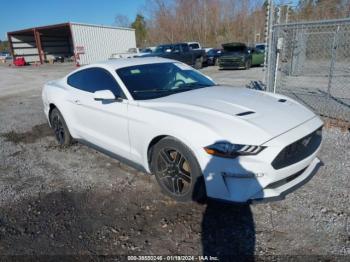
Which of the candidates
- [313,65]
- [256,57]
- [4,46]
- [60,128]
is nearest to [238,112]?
[60,128]

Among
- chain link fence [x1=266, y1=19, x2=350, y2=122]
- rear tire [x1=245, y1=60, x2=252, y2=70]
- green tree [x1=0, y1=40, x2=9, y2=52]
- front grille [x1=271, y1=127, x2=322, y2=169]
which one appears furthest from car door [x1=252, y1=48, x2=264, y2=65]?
green tree [x1=0, y1=40, x2=9, y2=52]

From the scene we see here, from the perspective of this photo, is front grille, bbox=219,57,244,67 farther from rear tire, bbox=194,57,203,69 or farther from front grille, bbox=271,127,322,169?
front grille, bbox=271,127,322,169

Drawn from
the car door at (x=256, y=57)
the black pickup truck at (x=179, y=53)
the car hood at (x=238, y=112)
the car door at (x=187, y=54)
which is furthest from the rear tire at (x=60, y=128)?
the car door at (x=256, y=57)

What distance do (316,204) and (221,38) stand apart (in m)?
48.4

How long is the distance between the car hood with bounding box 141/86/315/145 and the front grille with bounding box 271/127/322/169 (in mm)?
169

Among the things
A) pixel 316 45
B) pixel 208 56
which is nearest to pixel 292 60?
pixel 316 45

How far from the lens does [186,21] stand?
164 ft

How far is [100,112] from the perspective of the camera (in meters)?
3.72

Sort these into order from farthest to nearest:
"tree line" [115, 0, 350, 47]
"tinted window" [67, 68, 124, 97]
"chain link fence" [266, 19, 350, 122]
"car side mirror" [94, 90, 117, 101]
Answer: "tree line" [115, 0, 350, 47]
"chain link fence" [266, 19, 350, 122]
"tinted window" [67, 68, 124, 97]
"car side mirror" [94, 90, 117, 101]

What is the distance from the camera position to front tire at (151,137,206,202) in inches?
108

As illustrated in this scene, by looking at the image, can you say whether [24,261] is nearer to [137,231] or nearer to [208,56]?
[137,231]

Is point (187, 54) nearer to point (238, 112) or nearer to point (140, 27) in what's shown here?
point (238, 112)

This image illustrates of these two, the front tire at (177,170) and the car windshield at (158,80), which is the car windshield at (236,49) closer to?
the car windshield at (158,80)

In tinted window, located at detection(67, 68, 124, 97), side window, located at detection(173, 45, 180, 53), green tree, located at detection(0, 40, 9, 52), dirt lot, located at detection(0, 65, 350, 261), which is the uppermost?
green tree, located at detection(0, 40, 9, 52)
